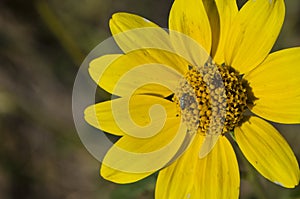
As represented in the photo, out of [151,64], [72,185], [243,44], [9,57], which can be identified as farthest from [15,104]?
[243,44]

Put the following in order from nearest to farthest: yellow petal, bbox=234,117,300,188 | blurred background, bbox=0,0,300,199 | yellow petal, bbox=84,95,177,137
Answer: yellow petal, bbox=234,117,300,188 → yellow petal, bbox=84,95,177,137 → blurred background, bbox=0,0,300,199

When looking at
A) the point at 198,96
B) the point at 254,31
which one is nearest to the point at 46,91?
the point at 198,96

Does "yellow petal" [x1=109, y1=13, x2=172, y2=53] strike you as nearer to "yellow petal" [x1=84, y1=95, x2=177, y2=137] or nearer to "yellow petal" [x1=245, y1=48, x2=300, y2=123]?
"yellow petal" [x1=84, y1=95, x2=177, y2=137]

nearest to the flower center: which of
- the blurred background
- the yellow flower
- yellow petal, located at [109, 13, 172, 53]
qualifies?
the yellow flower

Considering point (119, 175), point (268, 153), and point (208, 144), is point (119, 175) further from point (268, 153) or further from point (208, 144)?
point (268, 153)

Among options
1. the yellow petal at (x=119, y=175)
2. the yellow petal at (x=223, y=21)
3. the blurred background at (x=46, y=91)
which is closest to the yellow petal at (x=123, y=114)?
the yellow petal at (x=119, y=175)

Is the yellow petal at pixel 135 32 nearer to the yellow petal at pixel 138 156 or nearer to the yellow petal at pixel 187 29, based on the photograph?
the yellow petal at pixel 187 29

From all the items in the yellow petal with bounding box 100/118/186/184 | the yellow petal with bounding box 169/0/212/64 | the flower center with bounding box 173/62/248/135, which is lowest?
the yellow petal with bounding box 100/118/186/184
